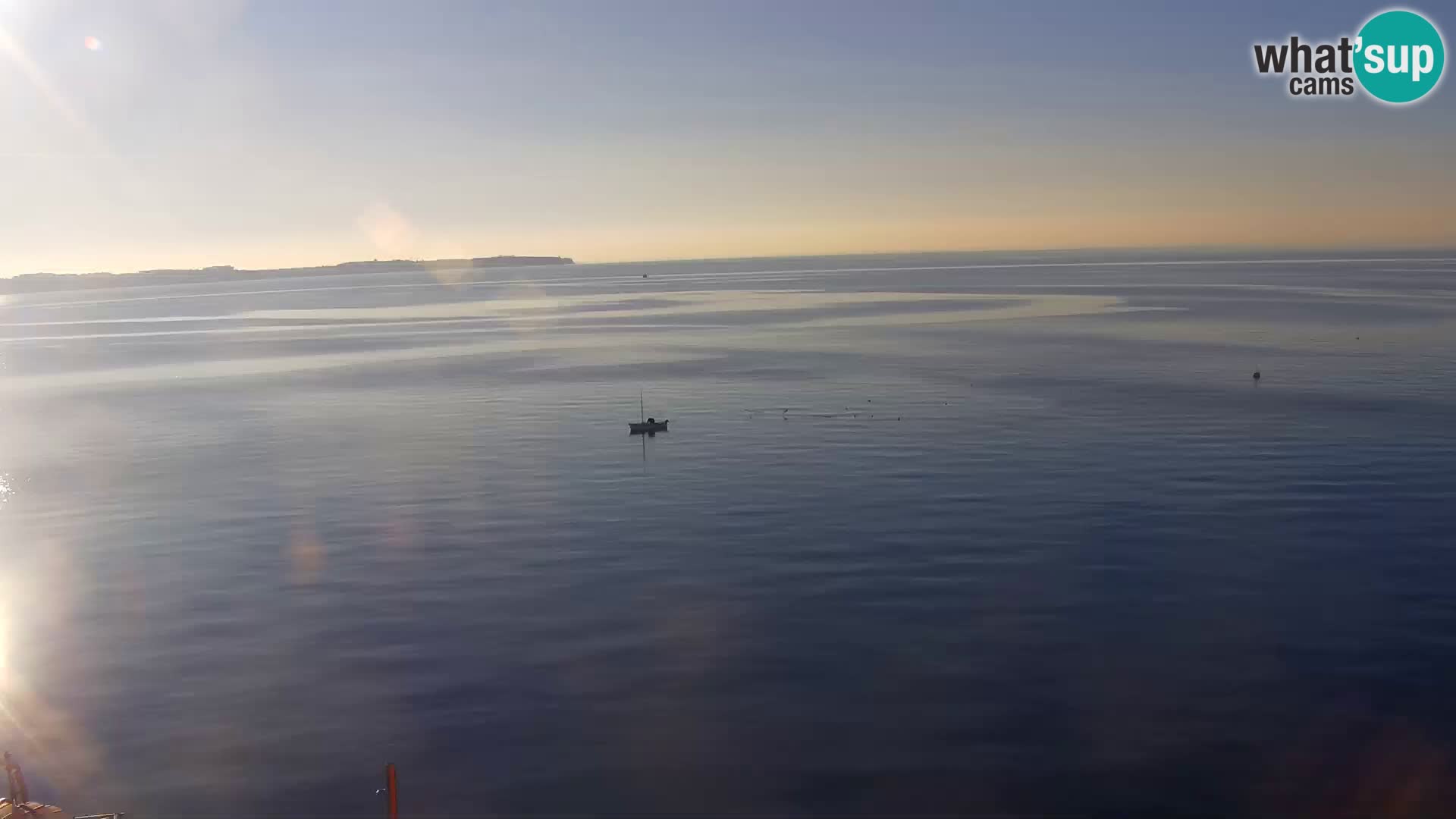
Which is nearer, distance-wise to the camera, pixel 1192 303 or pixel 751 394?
pixel 751 394

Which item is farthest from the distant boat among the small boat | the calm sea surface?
the calm sea surface

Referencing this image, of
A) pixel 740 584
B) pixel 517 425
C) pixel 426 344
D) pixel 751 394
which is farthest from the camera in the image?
pixel 426 344

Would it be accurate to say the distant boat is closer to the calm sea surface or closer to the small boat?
the small boat

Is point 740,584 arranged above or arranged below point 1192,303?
below

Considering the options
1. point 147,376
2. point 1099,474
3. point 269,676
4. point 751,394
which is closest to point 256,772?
point 269,676

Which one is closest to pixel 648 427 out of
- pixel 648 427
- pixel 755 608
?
pixel 648 427

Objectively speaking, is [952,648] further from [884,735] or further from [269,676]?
[269,676]

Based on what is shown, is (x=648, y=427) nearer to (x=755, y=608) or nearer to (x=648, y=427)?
(x=648, y=427)

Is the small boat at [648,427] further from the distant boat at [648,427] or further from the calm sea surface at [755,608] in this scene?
the calm sea surface at [755,608]
